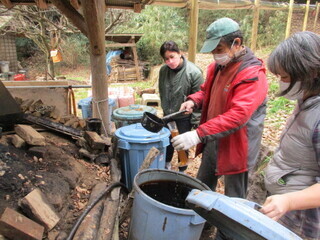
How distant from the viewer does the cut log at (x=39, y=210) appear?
1841 millimetres

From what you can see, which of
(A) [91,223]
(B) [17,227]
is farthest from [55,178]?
(B) [17,227]

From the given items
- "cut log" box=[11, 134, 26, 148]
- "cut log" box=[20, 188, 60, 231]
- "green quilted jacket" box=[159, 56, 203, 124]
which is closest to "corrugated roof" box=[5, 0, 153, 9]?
"green quilted jacket" box=[159, 56, 203, 124]

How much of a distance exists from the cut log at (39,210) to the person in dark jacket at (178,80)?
2228 mm

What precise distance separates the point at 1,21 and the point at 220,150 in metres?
14.4

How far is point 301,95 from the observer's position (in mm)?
1379

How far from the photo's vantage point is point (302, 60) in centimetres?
123

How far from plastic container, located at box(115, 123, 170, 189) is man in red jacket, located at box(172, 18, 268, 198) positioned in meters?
0.91

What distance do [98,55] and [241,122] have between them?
2524 mm

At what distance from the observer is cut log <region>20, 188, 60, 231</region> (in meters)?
1.84

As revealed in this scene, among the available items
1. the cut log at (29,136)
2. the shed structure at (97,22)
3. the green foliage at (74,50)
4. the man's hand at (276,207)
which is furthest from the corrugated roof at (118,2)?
the green foliage at (74,50)

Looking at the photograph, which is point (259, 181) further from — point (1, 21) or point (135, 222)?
point (1, 21)

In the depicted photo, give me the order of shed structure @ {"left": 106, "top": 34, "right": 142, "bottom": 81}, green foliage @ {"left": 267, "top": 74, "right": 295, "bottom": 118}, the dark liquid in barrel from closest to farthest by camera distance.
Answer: the dark liquid in barrel → green foliage @ {"left": 267, "top": 74, "right": 295, "bottom": 118} → shed structure @ {"left": 106, "top": 34, "right": 142, "bottom": 81}

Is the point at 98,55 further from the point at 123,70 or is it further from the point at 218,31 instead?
the point at 123,70

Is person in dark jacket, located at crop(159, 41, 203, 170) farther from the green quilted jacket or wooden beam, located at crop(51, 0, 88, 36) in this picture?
wooden beam, located at crop(51, 0, 88, 36)
